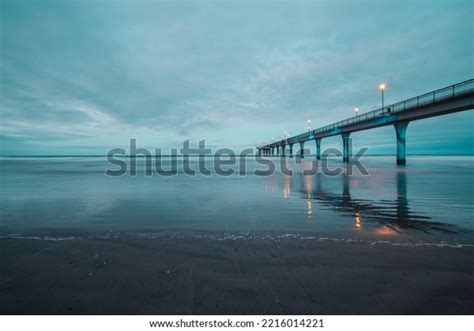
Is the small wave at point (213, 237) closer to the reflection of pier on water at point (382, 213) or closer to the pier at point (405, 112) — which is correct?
the reflection of pier on water at point (382, 213)

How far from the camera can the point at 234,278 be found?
3.46 meters

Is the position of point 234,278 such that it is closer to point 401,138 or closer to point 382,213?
point 382,213

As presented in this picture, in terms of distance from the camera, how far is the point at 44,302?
2.95 meters

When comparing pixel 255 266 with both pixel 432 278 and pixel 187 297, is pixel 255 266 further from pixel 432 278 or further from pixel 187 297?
pixel 432 278

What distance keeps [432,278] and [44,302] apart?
559 centimetres

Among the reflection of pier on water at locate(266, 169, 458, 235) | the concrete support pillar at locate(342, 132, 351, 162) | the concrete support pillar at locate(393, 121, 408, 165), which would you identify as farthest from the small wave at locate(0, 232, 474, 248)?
the concrete support pillar at locate(342, 132, 351, 162)

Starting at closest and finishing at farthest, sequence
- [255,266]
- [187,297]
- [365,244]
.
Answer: [187,297]
[255,266]
[365,244]

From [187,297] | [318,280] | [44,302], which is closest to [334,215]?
[318,280]

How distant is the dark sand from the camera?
9.42 feet

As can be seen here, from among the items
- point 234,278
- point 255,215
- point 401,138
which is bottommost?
point 234,278

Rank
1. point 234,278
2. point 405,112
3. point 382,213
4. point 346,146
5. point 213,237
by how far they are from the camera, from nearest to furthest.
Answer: point 234,278
point 213,237
point 382,213
point 405,112
point 346,146

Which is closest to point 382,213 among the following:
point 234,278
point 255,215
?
point 255,215

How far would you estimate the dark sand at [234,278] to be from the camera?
2871 mm
